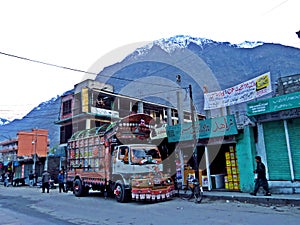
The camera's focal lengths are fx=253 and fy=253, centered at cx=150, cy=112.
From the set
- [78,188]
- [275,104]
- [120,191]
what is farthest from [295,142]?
[78,188]

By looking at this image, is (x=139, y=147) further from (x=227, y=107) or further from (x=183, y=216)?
(x=227, y=107)

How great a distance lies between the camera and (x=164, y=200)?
11.9 m

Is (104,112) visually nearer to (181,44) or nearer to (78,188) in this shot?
(78,188)

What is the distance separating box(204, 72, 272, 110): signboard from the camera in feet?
38.7

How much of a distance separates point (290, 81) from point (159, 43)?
114 metres

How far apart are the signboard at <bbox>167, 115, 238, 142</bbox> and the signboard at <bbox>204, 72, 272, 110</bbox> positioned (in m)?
1.27

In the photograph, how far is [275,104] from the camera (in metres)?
10.8

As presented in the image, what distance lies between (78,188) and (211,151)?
798cm

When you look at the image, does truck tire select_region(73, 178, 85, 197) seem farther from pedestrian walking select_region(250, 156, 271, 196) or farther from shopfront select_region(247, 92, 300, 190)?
shopfront select_region(247, 92, 300, 190)

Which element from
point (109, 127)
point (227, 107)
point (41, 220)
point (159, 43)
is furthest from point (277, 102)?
point (159, 43)

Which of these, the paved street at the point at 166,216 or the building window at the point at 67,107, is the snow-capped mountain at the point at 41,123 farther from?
the paved street at the point at 166,216

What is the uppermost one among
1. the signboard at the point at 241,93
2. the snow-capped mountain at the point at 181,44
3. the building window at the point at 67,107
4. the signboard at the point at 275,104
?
the snow-capped mountain at the point at 181,44

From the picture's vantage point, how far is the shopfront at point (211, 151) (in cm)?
1284

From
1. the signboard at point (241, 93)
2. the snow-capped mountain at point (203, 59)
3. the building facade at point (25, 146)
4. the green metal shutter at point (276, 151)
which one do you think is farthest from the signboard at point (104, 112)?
the snow-capped mountain at point (203, 59)
